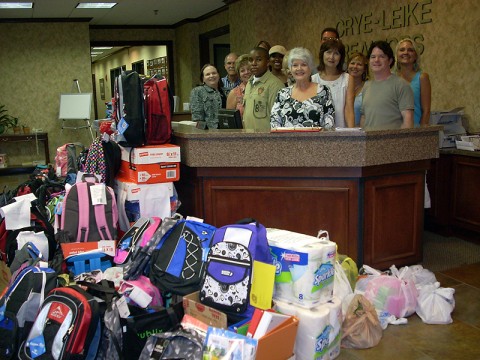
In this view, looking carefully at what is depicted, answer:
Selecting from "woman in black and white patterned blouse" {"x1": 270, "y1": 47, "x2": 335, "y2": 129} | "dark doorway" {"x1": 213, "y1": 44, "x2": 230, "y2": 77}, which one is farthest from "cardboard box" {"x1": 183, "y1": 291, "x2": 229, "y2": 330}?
"dark doorway" {"x1": 213, "y1": 44, "x2": 230, "y2": 77}

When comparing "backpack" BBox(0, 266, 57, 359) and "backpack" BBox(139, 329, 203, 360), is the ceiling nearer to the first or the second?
"backpack" BBox(0, 266, 57, 359)

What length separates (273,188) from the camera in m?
3.35

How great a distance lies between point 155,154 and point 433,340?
1973mm

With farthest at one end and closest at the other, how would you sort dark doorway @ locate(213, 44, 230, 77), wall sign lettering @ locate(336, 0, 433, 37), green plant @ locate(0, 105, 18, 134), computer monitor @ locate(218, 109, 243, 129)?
1. dark doorway @ locate(213, 44, 230, 77)
2. green plant @ locate(0, 105, 18, 134)
3. wall sign lettering @ locate(336, 0, 433, 37)
4. computer monitor @ locate(218, 109, 243, 129)

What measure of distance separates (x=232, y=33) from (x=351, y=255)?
18.1 ft

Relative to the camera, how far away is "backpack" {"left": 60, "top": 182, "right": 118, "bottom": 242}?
3.08 m

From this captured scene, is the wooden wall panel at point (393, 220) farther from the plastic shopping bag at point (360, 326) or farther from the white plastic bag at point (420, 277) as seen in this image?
the plastic shopping bag at point (360, 326)

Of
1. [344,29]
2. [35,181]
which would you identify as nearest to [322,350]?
[35,181]

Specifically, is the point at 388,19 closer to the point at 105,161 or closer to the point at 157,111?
the point at 157,111

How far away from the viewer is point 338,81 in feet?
12.5

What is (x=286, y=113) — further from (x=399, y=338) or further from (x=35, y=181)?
(x=35, y=181)

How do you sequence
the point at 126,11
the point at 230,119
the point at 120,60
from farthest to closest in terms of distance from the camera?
the point at 120,60, the point at 126,11, the point at 230,119

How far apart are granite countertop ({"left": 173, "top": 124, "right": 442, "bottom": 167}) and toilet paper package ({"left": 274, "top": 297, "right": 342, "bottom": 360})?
42.3 inches

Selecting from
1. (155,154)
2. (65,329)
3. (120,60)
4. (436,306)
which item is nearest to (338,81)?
(155,154)
